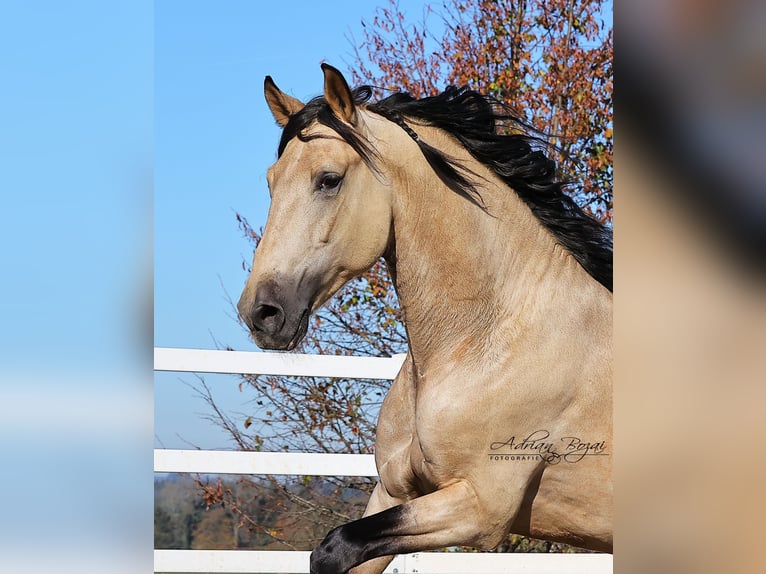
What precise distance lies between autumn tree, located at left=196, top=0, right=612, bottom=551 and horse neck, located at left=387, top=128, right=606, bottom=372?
1.89m

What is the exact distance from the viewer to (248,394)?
12.9 feet

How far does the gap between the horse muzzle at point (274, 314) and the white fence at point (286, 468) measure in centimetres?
164

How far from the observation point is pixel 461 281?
6.33 feet

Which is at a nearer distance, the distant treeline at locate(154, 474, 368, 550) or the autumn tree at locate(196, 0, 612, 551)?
the autumn tree at locate(196, 0, 612, 551)

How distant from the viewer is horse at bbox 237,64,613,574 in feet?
5.97

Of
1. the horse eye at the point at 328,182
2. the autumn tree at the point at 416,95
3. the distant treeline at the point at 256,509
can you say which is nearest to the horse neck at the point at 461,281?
the horse eye at the point at 328,182

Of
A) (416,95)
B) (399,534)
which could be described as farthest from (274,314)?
(416,95)

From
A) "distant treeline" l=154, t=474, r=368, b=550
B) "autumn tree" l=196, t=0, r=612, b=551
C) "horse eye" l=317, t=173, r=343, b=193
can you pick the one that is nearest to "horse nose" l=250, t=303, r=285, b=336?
"horse eye" l=317, t=173, r=343, b=193

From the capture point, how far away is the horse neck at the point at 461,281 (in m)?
1.91
